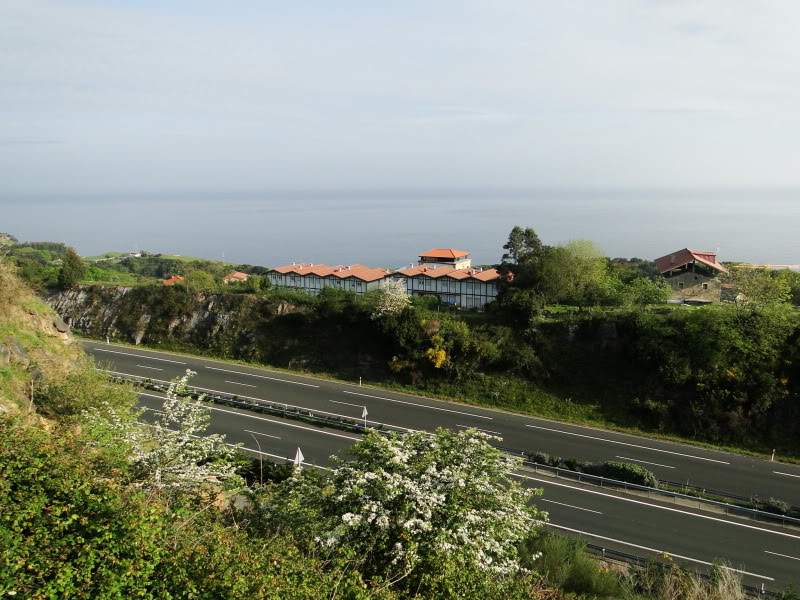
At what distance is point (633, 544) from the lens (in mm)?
Answer: 17297

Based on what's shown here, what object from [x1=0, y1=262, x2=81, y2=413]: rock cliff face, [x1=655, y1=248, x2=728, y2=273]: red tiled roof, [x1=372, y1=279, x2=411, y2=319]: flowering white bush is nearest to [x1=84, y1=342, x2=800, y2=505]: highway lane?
[x1=372, y1=279, x2=411, y2=319]: flowering white bush

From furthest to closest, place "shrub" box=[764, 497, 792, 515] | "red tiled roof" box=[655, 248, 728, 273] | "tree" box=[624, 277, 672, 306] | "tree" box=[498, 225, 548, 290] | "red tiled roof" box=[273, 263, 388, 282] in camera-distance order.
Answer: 1. "red tiled roof" box=[273, 263, 388, 282]
2. "red tiled roof" box=[655, 248, 728, 273]
3. "tree" box=[498, 225, 548, 290]
4. "tree" box=[624, 277, 672, 306]
5. "shrub" box=[764, 497, 792, 515]

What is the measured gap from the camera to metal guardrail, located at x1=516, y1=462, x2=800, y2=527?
18.6 m

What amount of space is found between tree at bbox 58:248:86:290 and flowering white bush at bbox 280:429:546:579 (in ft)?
130

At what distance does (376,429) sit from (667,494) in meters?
11.7

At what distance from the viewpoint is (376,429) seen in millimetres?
24406

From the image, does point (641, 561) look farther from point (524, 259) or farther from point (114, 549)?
point (524, 259)

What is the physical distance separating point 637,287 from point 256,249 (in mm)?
122220

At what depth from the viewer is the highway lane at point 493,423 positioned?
22.0 metres

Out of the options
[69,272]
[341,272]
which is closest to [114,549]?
[341,272]

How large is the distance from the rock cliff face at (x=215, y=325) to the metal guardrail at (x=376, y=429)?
20.6 ft

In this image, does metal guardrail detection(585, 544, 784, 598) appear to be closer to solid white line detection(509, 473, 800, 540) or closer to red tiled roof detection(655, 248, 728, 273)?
solid white line detection(509, 473, 800, 540)

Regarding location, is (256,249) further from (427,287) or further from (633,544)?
(633,544)

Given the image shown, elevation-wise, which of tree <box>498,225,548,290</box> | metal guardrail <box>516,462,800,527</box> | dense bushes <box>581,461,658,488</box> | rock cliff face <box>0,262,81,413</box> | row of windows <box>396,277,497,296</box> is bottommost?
metal guardrail <box>516,462,800,527</box>
